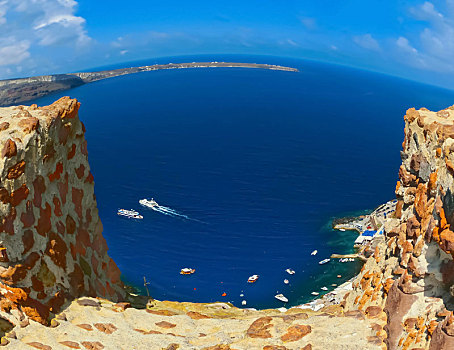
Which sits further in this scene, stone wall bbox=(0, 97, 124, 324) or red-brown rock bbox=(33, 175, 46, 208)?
red-brown rock bbox=(33, 175, 46, 208)

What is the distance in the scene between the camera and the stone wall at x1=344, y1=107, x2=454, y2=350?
16.5 m

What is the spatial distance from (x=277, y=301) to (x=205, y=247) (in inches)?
1189

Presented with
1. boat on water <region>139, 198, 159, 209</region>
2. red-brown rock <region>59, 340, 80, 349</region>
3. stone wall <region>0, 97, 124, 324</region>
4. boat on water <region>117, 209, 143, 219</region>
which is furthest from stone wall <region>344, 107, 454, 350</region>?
boat on water <region>139, 198, 159, 209</region>

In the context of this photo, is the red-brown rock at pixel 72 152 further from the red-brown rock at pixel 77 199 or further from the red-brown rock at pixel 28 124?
the red-brown rock at pixel 28 124

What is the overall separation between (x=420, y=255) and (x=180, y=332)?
45.3 feet

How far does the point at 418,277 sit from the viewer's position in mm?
18250

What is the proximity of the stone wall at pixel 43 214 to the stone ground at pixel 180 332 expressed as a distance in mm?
1168

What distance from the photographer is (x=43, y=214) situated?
2139 cm

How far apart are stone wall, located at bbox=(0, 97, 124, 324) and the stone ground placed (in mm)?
1168

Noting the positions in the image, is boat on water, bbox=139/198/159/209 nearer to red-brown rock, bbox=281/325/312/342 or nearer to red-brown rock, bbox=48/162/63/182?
red-brown rock, bbox=48/162/63/182

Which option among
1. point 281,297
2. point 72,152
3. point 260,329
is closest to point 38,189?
point 72,152

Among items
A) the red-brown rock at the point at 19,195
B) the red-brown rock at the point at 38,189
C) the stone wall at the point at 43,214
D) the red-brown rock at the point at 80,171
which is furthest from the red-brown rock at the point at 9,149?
the red-brown rock at the point at 80,171

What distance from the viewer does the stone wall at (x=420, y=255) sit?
16.5m

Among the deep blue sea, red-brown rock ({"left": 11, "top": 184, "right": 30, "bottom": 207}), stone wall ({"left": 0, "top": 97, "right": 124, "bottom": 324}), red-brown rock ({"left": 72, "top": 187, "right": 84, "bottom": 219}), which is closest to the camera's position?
stone wall ({"left": 0, "top": 97, "right": 124, "bottom": 324})
